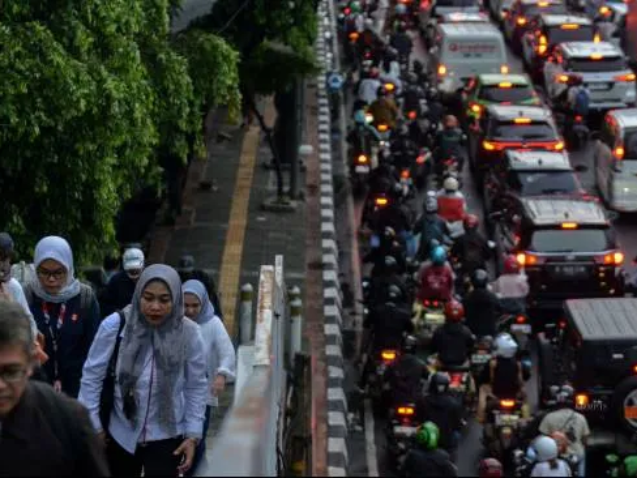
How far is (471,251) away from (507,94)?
10.9m

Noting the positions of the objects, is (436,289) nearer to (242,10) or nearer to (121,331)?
(242,10)

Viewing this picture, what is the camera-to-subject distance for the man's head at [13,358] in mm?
6398

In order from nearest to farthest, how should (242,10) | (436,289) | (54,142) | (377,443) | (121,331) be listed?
(121,331) → (54,142) → (377,443) → (436,289) → (242,10)

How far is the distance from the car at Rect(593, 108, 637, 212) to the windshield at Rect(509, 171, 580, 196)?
6.60 ft

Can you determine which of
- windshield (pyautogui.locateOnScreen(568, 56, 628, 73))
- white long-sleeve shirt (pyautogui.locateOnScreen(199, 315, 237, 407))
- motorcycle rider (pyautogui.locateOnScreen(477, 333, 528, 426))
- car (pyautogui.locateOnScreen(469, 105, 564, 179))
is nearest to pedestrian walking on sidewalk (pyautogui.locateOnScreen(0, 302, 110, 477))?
white long-sleeve shirt (pyautogui.locateOnScreen(199, 315, 237, 407))

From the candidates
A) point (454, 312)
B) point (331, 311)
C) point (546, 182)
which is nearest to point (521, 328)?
point (454, 312)

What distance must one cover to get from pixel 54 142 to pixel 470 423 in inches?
206

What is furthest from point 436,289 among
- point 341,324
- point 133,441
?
point 133,441

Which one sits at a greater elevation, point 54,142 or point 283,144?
point 54,142

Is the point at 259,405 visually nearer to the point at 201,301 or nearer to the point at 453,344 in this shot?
the point at 201,301

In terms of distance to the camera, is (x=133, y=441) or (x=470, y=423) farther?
(x=470, y=423)

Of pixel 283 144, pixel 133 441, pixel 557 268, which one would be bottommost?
pixel 283 144

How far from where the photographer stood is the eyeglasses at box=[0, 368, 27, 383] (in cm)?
640

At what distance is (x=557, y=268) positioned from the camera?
22406 mm
